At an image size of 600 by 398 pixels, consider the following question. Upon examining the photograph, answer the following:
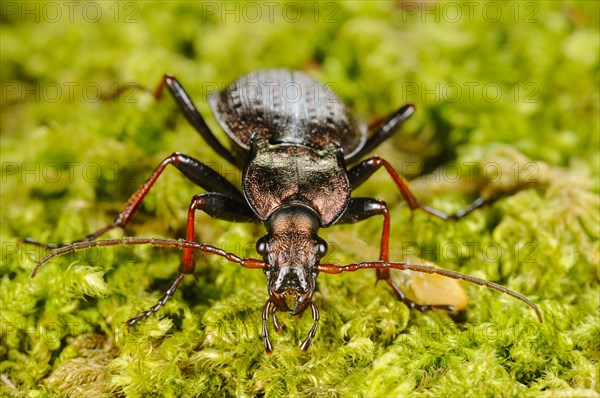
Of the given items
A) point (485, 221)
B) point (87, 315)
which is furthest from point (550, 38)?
point (87, 315)

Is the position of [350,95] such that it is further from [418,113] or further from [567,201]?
[567,201]

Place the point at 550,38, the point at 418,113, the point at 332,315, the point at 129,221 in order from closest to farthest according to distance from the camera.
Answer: the point at 332,315
the point at 129,221
the point at 418,113
the point at 550,38

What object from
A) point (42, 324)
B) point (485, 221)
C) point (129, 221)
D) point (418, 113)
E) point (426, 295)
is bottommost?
point (42, 324)

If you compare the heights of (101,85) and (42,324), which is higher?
(101,85)

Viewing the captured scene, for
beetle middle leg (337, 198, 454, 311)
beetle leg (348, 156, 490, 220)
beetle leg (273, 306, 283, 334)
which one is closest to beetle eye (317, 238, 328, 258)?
beetle leg (273, 306, 283, 334)

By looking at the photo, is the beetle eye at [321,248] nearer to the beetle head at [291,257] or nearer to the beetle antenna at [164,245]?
the beetle head at [291,257]

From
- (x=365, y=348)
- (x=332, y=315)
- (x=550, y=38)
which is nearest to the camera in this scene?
(x=365, y=348)
